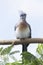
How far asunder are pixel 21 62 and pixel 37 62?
0.04 metres

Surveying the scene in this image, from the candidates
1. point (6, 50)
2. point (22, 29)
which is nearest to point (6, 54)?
point (6, 50)

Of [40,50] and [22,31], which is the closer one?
[40,50]

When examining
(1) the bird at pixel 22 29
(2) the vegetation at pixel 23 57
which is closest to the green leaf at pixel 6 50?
(2) the vegetation at pixel 23 57

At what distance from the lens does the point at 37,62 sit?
43 cm

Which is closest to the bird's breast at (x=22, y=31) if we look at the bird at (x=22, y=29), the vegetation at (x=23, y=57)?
the bird at (x=22, y=29)

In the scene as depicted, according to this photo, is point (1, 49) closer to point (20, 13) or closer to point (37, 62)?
point (37, 62)

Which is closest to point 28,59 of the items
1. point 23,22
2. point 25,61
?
point 25,61

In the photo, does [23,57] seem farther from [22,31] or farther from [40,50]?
[22,31]

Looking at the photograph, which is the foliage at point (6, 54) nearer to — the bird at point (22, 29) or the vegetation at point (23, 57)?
the vegetation at point (23, 57)

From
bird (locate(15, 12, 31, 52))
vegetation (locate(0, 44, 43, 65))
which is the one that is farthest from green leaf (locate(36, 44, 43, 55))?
bird (locate(15, 12, 31, 52))

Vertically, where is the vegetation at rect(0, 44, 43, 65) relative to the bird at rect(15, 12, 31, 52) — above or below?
below

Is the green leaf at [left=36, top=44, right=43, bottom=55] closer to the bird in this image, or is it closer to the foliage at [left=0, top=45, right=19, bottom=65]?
the foliage at [left=0, top=45, right=19, bottom=65]

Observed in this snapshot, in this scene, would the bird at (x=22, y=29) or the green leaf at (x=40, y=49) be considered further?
the bird at (x=22, y=29)

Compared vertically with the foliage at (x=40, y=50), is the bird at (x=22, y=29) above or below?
above
